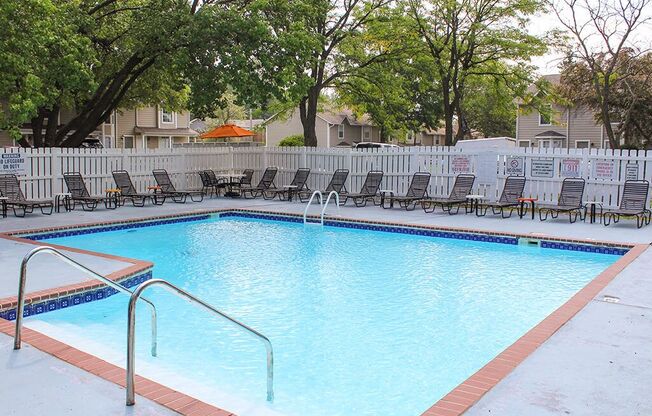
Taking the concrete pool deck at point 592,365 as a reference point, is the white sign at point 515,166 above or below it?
above

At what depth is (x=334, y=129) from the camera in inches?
1850

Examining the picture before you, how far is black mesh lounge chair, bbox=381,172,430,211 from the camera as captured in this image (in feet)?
51.5

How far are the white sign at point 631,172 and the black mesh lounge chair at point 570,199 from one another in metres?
0.91

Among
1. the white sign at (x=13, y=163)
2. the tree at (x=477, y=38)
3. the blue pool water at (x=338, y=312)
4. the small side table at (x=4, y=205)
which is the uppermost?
the tree at (x=477, y=38)

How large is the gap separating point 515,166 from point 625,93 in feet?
44.7

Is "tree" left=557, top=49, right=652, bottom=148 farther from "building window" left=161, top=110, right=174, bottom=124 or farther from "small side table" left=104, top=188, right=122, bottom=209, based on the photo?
"building window" left=161, top=110, right=174, bottom=124

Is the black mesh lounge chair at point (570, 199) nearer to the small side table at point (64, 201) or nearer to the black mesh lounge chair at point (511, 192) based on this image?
the black mesh lounge chair at point (511, 192)

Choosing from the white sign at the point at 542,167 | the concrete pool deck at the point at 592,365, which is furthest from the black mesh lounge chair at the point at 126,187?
the white sign at the point at 542,167

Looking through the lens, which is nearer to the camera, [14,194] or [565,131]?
[14,194]

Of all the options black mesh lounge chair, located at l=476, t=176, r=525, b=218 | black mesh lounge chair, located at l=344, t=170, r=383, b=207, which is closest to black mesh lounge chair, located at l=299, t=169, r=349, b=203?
black mesh lounge chair, located at l=344, t=170, r=383, b=207

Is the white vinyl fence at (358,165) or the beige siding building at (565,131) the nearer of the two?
the white vinyl fence at (358,165)

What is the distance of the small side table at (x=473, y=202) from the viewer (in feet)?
47.4

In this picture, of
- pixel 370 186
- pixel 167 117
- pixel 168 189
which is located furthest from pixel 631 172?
pixel 167 117

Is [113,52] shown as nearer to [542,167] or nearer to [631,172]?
[542,167]
